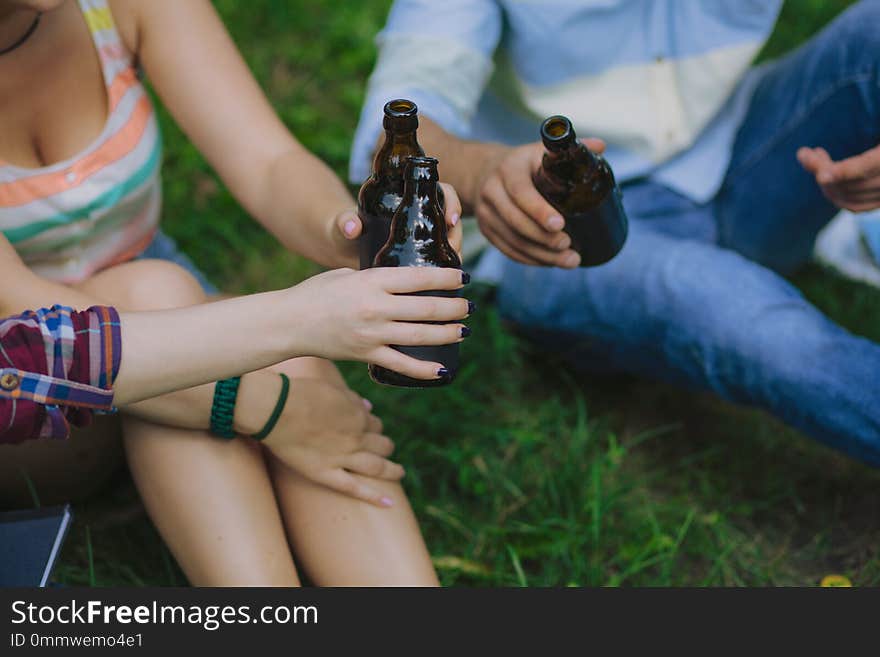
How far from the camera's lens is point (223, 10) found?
380 cm

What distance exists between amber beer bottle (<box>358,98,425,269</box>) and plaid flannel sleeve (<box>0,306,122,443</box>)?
455mm

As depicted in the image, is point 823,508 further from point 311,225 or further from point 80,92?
point 80,92

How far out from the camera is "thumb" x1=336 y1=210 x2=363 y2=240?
1.80 meters

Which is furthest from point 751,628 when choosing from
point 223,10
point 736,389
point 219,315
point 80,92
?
point 223,10

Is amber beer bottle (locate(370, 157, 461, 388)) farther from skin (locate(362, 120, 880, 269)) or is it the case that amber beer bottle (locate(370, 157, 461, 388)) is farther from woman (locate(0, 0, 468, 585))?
skin (locate(362, 120, 880, 269))

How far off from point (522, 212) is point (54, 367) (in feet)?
3.07

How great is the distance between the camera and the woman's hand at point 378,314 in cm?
145

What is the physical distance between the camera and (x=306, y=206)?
1996 mm

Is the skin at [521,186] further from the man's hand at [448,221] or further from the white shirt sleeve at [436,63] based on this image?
the man's hand at [448,221]

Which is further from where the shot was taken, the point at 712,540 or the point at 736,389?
the point at 712,540

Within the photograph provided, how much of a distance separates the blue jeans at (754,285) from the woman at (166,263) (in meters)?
0.73

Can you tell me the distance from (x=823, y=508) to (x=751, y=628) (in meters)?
0.85

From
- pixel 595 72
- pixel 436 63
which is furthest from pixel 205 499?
pixel 595 72

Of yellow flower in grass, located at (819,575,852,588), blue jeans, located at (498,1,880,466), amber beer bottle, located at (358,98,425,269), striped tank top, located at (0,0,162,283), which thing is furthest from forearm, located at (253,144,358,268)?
yellow flower in grass, located at (819,575,852,588)
